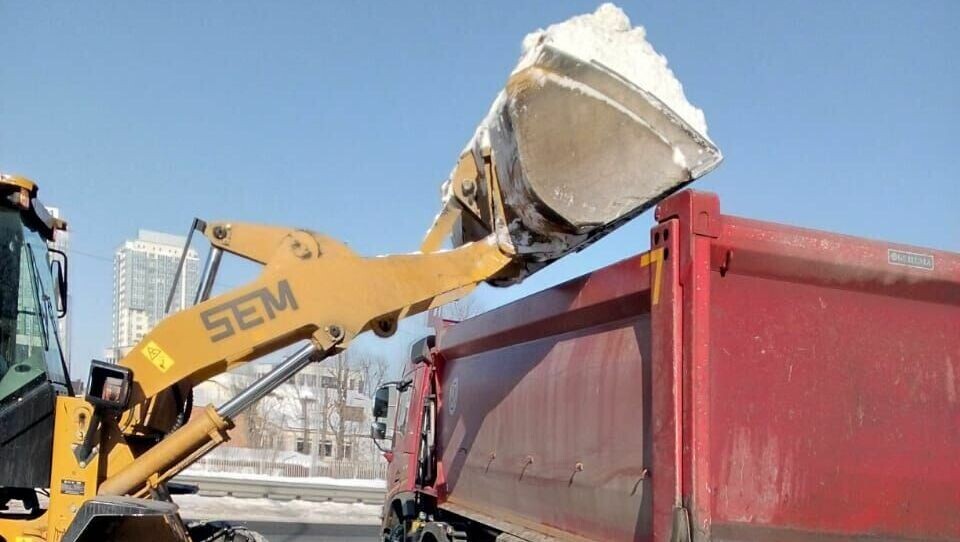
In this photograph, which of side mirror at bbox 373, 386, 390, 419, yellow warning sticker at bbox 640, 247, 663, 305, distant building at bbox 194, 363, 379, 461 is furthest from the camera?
distant building at bbox 194, 363, 379, 461

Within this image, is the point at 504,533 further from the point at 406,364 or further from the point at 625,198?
the point at 406,364

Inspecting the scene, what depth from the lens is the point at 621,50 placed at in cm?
363

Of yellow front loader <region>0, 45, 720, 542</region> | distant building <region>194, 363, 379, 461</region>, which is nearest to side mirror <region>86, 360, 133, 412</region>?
yellow front loader <region>0, 45, 720, 542</region>

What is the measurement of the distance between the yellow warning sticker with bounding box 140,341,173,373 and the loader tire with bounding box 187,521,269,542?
4.42 feet

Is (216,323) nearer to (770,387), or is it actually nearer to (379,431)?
(770,387)

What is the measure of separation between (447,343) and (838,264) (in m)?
3.68

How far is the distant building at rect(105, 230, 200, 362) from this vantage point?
4781 mm

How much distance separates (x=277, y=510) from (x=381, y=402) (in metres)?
9.39

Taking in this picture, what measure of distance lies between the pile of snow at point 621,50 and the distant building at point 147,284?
8.01ft

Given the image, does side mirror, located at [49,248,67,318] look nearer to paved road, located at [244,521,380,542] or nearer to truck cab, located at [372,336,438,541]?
truck cab, located at [372,336,438,541]

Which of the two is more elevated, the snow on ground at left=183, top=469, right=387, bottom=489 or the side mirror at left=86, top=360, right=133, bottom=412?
the side mirror at left=86, top=360, right=133, bottom=412

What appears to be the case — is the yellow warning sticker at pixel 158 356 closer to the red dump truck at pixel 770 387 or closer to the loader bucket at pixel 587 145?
the loader bucket at pixel 587 145

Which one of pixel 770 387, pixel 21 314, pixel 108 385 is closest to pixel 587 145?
pixel 770 387

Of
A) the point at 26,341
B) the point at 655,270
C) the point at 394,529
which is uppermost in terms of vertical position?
the point at 655,270
